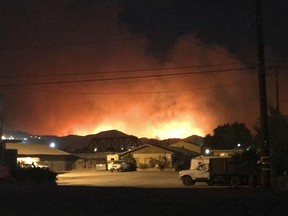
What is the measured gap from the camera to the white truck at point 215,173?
42406mm

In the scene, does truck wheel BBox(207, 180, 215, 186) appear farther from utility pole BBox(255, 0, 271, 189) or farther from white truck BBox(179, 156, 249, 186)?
utility pole BBox(255, 0, 271, 189)

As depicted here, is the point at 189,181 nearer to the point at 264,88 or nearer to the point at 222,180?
the point at 222,180

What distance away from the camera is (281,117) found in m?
42.8

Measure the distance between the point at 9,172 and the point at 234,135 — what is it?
105m

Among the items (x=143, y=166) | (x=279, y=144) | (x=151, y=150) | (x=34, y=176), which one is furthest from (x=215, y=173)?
(x=151, y=150)

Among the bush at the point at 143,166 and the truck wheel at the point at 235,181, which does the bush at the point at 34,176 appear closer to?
the truck wheel at the point at 235,181

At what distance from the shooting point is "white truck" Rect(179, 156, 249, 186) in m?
42.4

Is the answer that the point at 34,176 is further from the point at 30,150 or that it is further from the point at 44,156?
the point at 44,156

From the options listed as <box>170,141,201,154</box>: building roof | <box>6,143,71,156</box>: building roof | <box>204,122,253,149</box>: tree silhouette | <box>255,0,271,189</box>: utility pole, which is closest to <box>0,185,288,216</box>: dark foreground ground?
<box>255,0,271,189</box>: utility pole

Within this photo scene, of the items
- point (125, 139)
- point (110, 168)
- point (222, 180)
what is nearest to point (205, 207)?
point (222, 180)

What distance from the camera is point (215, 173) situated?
43.6 metres

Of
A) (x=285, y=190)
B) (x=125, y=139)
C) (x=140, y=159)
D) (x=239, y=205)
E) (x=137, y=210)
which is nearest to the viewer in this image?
(x=137, y=210)

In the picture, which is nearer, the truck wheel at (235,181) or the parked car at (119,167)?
the truck wheel at (235,181)

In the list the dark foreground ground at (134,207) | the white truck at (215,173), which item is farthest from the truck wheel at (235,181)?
the dark foreground ground at (134,207)
